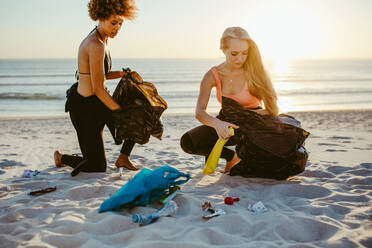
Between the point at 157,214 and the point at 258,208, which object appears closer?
the point at 157,214

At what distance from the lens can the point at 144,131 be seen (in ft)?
12.4

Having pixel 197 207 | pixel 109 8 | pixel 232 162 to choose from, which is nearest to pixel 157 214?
pixel 197 207

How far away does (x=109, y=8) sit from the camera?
3.51 meters

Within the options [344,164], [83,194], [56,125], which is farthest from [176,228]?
[56,125]

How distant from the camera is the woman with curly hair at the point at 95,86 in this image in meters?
3.54

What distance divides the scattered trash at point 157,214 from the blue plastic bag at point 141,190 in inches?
7.8

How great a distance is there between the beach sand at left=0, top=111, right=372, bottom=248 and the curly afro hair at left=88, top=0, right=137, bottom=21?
180cm

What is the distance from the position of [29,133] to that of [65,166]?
2.93m

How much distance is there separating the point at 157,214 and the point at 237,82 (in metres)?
1.80

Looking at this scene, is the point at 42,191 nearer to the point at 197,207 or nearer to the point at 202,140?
the point at 197,207

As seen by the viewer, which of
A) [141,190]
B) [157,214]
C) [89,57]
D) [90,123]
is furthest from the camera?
[90,123]

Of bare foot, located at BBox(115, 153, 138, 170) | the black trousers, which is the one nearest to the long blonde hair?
the black trousers

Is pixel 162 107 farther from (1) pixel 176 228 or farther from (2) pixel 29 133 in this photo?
(2) pixel 29 133

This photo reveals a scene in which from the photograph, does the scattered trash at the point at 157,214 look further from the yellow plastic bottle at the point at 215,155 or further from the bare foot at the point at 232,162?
the bare foot at the point at 232,162
